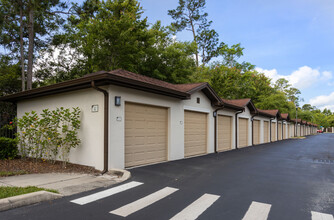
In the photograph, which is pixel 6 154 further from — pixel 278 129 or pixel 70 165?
pixel 278 129

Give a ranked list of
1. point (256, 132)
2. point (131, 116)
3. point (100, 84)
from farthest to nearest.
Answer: point (256, 132), point (131, 116), point (100, 84)

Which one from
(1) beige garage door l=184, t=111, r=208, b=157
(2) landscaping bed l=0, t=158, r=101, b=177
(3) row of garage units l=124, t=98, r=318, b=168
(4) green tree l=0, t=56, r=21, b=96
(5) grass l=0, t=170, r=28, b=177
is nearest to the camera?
(5) grass l=0, t=170, r=28, b=177

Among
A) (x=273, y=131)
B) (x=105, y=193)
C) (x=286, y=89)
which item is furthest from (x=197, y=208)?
(x=286, y=89)

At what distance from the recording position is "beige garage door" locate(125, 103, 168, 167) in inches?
281

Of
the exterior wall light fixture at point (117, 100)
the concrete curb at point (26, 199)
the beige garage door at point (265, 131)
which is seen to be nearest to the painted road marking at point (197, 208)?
the concrete curb at point (26, 199)

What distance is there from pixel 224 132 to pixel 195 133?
338cm

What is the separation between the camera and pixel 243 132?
16.1m

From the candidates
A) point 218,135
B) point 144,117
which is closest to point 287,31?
point 218,135

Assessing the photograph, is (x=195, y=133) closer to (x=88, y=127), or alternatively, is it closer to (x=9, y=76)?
(x=88, y=127)

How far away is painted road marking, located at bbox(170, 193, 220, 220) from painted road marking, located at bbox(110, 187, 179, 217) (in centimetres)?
68

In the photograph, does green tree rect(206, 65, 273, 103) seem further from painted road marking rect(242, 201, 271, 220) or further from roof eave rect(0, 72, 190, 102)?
painted road marking rect(242, 201, 271, 220)

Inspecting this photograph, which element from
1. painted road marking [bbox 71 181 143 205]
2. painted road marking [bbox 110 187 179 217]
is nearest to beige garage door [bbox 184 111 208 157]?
painted road marking [bbox 71 181 143 205]

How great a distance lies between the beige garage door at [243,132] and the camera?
51.1 ft

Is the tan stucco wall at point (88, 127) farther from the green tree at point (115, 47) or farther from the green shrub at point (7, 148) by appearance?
the green tree at point (115, 47)
